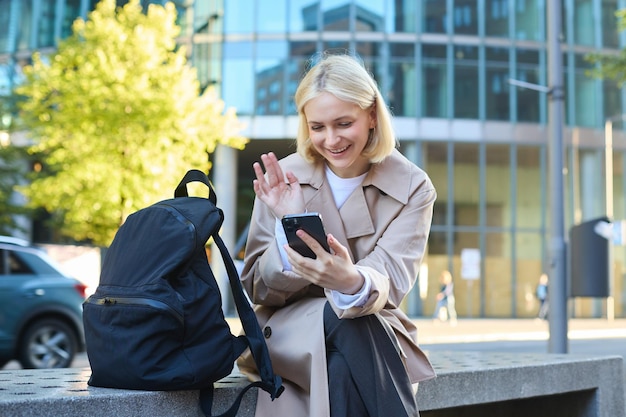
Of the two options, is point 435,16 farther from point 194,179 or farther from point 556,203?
point 194,179

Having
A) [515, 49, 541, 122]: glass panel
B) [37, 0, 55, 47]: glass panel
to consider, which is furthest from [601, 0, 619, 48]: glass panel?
[37, 0, 55, 47]: glass panel

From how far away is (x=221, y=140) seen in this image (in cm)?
2398

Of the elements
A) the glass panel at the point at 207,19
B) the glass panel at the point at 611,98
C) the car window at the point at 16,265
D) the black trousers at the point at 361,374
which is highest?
the glass panel at the point at 207,19

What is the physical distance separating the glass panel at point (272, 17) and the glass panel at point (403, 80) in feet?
12.6

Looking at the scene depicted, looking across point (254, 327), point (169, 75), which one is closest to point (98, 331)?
point (254, 327)

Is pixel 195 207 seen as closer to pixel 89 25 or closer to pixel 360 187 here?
pixel 360 187

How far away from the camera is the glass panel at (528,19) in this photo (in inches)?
1323

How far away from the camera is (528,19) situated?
33719 mm

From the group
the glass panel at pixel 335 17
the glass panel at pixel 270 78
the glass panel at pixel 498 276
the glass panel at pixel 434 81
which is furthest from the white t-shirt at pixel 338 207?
the glass panel at pixel 498 276

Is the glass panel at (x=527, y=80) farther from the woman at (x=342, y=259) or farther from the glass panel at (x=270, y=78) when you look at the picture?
the woman at (x=342, y=259)

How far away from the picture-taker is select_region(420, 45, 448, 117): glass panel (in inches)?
1281

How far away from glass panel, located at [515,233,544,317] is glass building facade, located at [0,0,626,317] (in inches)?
2.0

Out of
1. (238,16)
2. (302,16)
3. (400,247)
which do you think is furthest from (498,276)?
(400,247)

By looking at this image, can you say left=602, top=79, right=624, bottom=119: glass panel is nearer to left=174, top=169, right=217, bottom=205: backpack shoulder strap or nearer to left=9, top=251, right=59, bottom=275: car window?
left=9, top=251, right=59, bottom=275: car window
